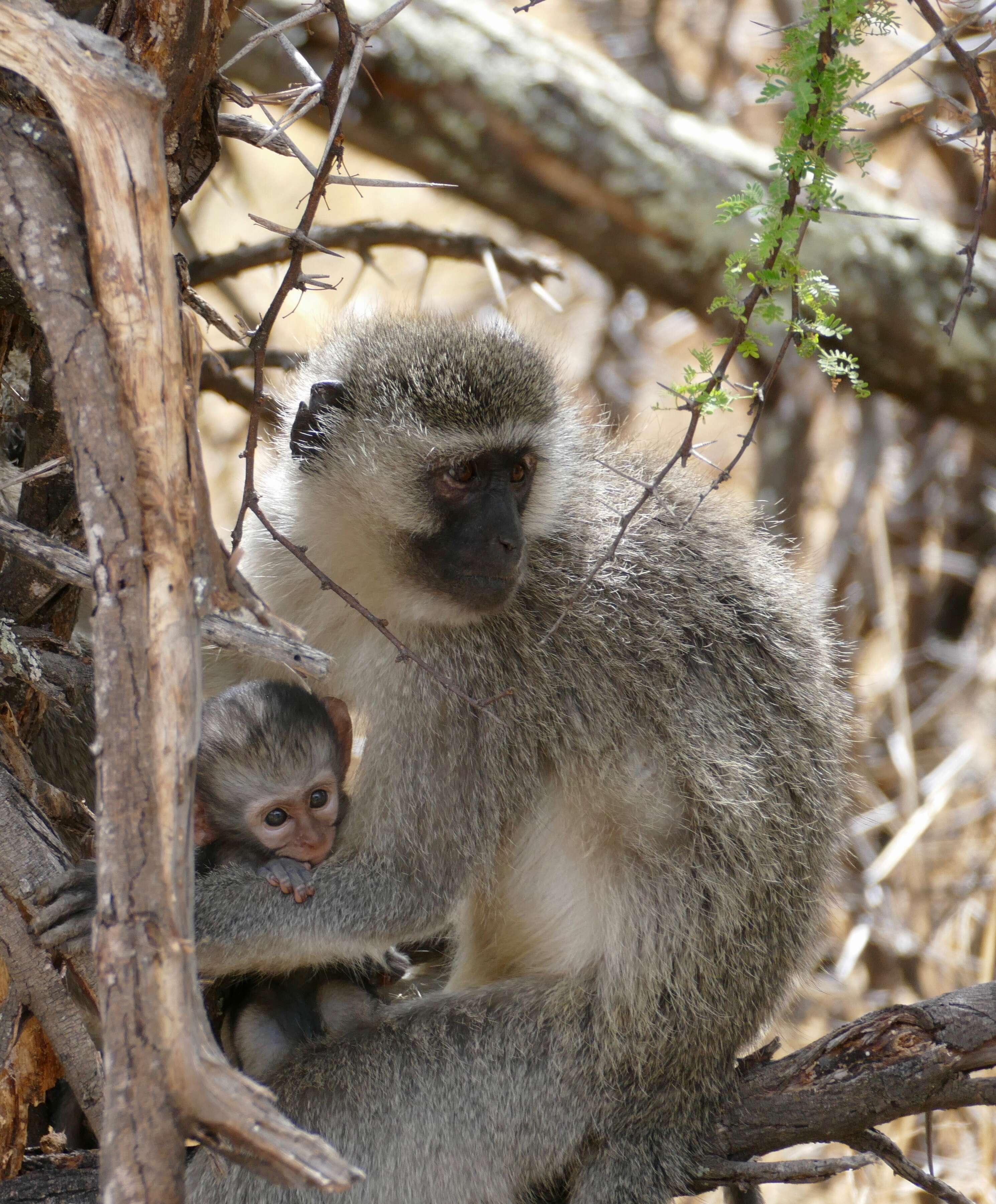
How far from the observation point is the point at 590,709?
295 cm

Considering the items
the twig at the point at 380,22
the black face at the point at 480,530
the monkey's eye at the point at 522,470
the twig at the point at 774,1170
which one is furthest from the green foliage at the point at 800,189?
the twig at the point at 774,1170

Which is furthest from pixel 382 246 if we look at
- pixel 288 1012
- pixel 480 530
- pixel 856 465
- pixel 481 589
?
Answer: pixel 856 465

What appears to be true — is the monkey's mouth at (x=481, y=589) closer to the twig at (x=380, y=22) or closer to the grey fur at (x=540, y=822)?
the grey fur at (x=540, y=822)

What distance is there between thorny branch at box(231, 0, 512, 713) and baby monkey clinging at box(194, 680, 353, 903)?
1.54 ft

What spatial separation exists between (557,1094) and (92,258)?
203 centimetres

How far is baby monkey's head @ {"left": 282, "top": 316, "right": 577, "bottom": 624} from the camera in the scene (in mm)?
2859

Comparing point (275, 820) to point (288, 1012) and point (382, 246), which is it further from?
point (382, 246)

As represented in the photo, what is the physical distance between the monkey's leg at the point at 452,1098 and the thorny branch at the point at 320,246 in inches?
32.0

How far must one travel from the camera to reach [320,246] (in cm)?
233

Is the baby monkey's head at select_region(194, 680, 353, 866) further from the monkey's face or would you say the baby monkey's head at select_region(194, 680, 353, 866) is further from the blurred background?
the blurred background

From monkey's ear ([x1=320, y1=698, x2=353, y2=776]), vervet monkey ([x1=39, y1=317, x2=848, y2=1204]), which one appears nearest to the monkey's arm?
vervet monkey ([x1=39, y1=317, x2=848, y2=1204])

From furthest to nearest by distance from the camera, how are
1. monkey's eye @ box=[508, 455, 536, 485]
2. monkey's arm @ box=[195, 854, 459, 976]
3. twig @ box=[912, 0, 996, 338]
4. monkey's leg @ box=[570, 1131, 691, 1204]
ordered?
1. monkey's eye @ box=[508, 455, 536, 485]
2. monkey's leg @ box=[570, 1131, 691, 1204]
3. monkey's arm @ box=[195, 854, 459, 976]
4. twig @ box=[912, 0, 996, 338]

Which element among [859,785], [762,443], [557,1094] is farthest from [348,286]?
[557,1094]

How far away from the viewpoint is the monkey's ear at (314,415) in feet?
10.1
